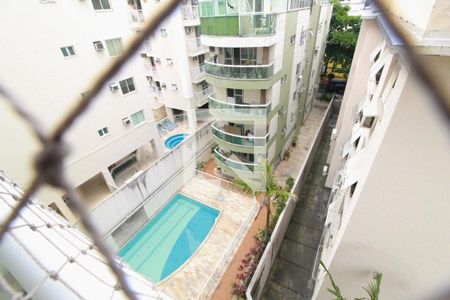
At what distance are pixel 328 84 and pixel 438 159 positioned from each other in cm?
2382

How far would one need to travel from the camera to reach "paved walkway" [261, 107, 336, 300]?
29.0 feet

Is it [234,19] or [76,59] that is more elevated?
[234,19]

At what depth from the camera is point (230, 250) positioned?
1009cm

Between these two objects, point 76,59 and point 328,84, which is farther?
point 328,84

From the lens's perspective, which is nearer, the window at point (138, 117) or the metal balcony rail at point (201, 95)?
the window at point (138, 117)

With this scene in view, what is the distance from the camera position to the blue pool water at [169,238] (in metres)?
10.2

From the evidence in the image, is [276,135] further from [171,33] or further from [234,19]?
[171,33]

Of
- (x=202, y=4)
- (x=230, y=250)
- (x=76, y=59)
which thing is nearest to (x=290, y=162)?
(x=230, y=250)

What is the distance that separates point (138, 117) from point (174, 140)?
5547 mm

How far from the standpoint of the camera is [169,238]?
11.3 metres

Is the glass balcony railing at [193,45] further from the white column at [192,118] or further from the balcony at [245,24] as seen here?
the balcony at [245,24]

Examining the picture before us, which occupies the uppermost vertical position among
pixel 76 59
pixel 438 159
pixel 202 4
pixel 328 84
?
pixel 202 4

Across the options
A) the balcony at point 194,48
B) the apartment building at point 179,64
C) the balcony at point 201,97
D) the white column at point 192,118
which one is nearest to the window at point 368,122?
the apartment building at point 179,64

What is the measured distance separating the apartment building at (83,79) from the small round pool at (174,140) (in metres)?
1.96
